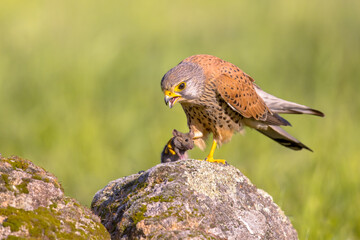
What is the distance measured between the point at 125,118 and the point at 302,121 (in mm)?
2412

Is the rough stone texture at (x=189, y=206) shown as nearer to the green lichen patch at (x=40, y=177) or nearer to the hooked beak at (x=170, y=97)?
the green lichen patch at (x=40, y=177)

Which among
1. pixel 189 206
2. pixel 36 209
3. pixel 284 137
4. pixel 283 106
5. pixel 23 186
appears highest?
pixel 283 106

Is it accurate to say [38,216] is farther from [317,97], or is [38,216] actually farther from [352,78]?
[352,78]

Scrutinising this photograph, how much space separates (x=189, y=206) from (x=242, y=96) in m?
2.10

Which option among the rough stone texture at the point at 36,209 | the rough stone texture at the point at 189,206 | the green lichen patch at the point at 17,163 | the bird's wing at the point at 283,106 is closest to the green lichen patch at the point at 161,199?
the rough stone texture at the point at 189,206

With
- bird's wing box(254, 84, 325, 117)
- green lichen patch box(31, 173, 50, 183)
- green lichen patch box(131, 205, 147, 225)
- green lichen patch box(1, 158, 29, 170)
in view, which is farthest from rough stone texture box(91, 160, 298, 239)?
Result: bird's wing box(254, 84, 325, 117)

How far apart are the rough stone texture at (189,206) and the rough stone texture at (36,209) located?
23 centimetres

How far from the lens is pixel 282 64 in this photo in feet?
29.5

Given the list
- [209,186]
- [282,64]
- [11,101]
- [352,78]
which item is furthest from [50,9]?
[209,186]

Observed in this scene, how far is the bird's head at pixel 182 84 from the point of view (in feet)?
14.4

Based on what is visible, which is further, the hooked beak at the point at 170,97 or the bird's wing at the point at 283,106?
the bird's wing at the point at 283,106

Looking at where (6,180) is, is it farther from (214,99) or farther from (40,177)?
(214,99)

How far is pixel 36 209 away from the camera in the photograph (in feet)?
8.24

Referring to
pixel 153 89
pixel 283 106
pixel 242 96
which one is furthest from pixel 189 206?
pixel 153 89
